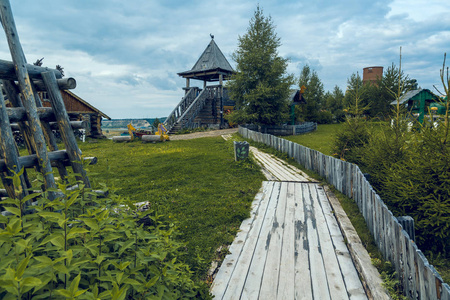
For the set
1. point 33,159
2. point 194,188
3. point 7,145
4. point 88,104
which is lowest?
point 194,188

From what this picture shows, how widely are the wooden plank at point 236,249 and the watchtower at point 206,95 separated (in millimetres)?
19574

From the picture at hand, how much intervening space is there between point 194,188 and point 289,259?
4318mm

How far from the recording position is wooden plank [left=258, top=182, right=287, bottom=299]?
362 cm

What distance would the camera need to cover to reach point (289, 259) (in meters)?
4.35

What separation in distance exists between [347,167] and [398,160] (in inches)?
48.0

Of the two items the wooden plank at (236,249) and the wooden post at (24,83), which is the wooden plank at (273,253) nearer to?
the wooden plank at (236,249)

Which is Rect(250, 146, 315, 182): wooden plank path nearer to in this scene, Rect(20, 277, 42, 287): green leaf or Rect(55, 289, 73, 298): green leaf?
Rect(55, 289, 73, 298): green leaf

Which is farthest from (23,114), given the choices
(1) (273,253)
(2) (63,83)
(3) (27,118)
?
(1) (273,253)

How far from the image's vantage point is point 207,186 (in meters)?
8.39

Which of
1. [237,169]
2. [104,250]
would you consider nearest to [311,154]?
[237,169]

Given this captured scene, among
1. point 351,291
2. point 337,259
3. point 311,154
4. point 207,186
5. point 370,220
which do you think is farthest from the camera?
point 311,154

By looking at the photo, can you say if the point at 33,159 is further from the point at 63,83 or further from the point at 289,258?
the point at 289,258

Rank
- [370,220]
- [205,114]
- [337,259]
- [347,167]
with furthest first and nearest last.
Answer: [205,114]
[347,167]
[370,220]
[337,259]

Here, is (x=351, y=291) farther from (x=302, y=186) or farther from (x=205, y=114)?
(x=205, y=114)
